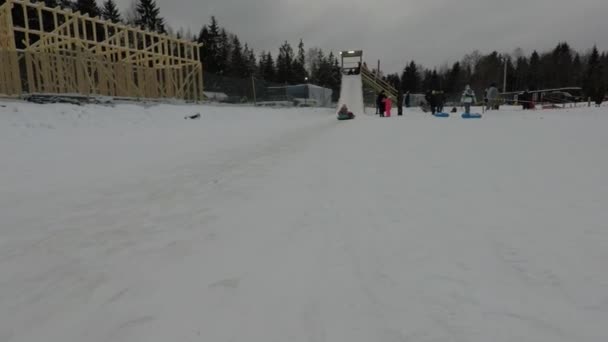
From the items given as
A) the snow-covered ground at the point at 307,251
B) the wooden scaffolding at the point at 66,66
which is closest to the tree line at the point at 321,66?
the wooden scaffolding at the point at 66,66

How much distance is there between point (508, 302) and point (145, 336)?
194cm

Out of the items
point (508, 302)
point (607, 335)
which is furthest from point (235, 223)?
point (607, 335)

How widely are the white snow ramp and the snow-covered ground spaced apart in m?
19.6

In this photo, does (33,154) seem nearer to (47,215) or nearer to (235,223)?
(47,215)

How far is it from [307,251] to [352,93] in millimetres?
25870

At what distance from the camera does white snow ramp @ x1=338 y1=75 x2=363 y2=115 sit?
82.4ft

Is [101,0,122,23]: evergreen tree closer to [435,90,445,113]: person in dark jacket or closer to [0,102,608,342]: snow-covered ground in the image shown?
[435,90,445,113]: person in dark jacket

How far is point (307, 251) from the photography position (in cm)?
263

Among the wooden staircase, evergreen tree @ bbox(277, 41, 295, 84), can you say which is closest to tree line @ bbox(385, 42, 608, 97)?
evergreen tree @ bbox(277, 41, 295, 84)

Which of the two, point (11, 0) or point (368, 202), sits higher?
point (11, 0)

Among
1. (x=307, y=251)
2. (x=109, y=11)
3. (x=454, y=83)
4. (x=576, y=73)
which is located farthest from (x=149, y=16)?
(x=576, y=73)

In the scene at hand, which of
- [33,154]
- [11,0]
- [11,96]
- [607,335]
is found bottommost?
[607,335]

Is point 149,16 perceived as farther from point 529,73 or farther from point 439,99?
point 529,73

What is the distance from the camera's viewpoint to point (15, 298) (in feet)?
6.92
